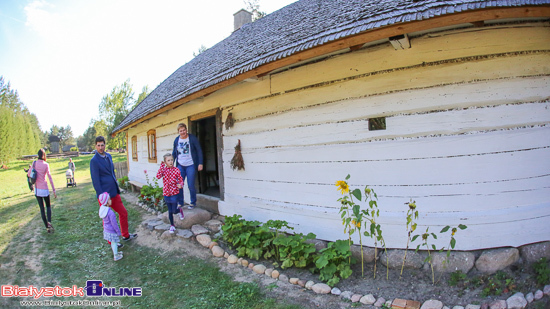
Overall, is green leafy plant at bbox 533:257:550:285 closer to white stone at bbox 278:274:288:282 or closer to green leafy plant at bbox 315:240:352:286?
green leafy plant at bbox 315:240:352:286

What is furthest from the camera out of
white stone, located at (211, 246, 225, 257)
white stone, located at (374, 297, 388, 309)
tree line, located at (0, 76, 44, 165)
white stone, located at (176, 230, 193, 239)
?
tree line, located at (0, 76, 44, 165)

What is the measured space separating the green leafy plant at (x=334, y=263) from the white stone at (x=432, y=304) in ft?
2.65

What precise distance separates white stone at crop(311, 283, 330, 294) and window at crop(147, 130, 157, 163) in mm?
7319

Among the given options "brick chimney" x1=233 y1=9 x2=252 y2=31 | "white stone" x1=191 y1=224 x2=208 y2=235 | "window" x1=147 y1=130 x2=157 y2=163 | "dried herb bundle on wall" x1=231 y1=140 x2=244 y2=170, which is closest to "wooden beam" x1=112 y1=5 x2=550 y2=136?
"dried herb bundle on wall" x1=231 y1=140 x2=244 y2=170

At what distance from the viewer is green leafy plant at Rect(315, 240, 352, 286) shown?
10.7 feet

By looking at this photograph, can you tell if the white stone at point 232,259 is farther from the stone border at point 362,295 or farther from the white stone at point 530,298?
the white stone at point 530,298

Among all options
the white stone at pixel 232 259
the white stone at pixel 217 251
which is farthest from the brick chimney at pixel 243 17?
the white stone at pixel 232 259

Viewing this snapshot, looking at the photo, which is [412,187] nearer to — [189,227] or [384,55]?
[384,55]

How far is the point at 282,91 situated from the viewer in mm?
4422

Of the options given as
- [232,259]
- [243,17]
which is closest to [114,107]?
[243,17]

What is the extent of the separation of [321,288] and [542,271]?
224 cm

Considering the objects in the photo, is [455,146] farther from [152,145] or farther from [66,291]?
[152,145]

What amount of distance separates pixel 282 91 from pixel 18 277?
4708 millimetres

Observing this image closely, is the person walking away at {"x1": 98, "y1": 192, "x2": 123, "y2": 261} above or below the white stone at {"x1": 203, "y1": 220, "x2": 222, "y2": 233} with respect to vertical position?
above
